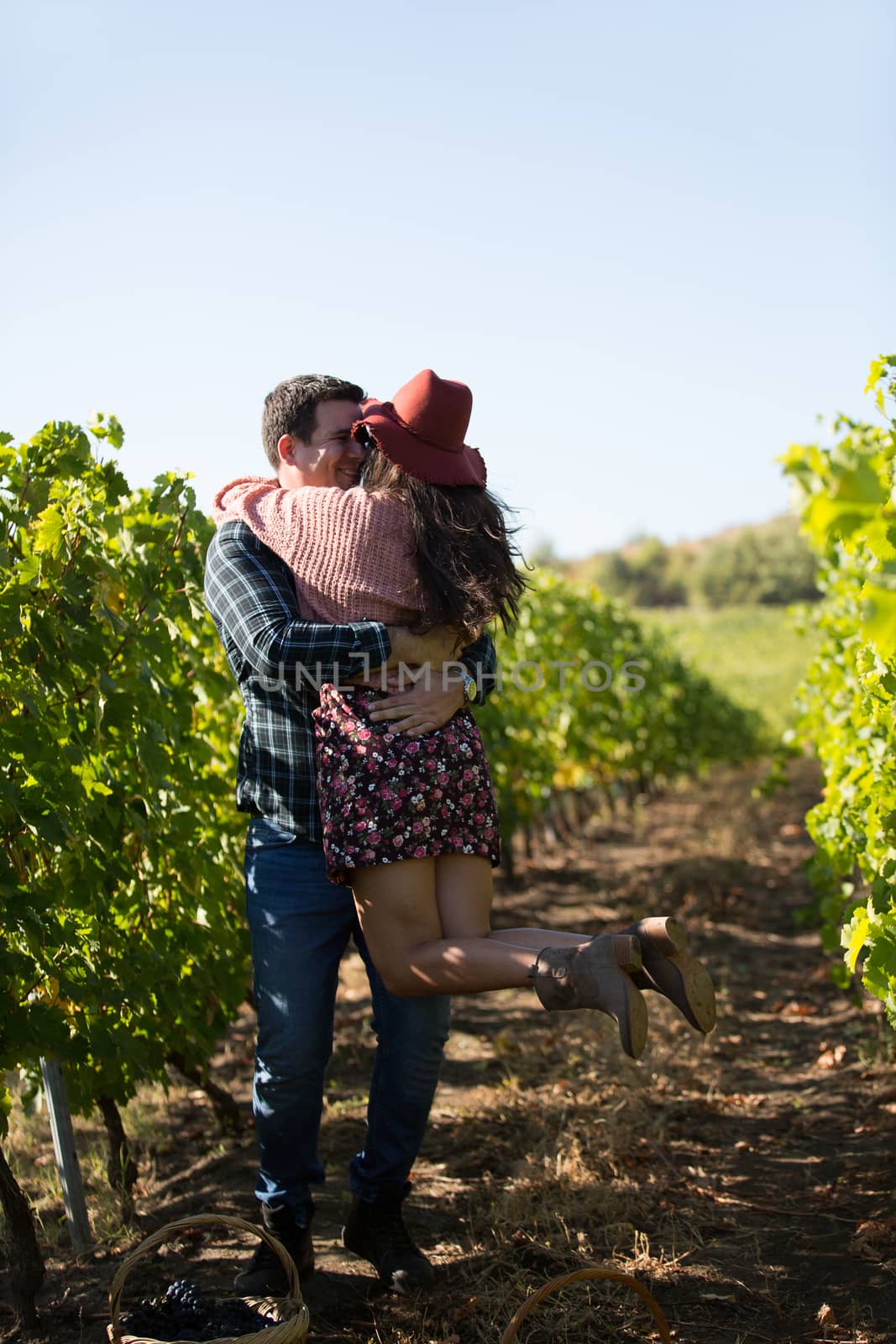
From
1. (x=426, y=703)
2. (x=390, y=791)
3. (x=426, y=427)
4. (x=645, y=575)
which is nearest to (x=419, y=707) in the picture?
(x=426, y=703)

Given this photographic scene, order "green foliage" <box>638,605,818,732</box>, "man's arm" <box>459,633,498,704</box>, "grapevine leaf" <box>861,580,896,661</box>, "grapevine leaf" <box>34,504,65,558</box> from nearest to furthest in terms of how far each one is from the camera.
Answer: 1. "grapevine leaf" <box>861,580,896,661</box>
2. "grapevine leaf" <box>34,504,65,558</box>
3. "man's arm" <box>459,633,498,704</box>
4. "green foliage" <box>638,605,818,732</box>

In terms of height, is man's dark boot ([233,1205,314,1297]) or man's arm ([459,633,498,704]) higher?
man's arm ([459,633,498,704])

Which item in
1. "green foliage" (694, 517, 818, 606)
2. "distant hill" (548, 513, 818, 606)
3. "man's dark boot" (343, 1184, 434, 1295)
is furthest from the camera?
"distant hill" (548, 513, 818, 606)

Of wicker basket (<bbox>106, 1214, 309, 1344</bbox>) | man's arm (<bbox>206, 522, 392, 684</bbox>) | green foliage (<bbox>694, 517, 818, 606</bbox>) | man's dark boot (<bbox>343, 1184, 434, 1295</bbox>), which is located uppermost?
green foliage (<bbox>694, 517, 818, 606</bbox>)

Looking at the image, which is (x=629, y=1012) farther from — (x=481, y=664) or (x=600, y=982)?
(x=481, y=664)

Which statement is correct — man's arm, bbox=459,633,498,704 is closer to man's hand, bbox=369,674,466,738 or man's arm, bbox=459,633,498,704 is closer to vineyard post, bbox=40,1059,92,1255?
man's hand, bbox=369,674,466,738

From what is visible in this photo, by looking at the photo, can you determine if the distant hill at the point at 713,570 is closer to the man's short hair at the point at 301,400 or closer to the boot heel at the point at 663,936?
the man's short hair at the point at 301,400

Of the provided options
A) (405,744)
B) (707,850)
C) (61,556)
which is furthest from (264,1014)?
(707,850)

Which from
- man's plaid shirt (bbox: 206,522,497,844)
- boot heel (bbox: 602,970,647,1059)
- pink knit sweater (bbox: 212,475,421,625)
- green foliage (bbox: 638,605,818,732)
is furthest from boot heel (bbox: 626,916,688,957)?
green foliage (bbox: 638,605,818,732)

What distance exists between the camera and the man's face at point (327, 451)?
2.59 meters

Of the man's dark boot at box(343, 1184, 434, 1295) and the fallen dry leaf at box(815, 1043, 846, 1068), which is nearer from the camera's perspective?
the man's dark boot at box(343, 1184, 434, 1295)

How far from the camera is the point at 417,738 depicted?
2.37m

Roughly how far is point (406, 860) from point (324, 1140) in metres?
1.60

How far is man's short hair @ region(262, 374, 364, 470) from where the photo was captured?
259 cm
